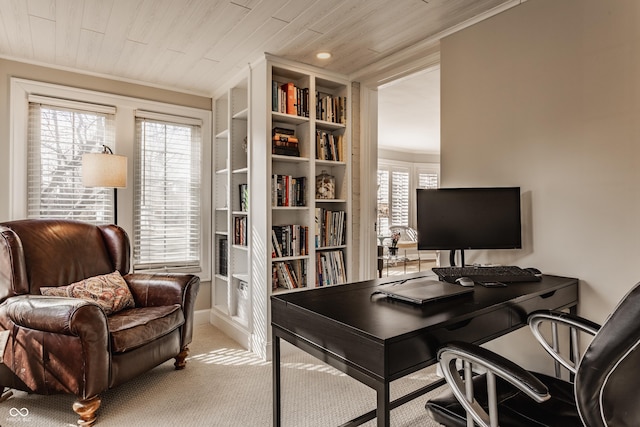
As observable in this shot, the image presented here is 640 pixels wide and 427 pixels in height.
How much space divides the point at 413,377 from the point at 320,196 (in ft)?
5.42

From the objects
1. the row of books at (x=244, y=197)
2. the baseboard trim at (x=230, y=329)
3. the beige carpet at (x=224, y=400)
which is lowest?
the beige carpet at (x=224, y=400)

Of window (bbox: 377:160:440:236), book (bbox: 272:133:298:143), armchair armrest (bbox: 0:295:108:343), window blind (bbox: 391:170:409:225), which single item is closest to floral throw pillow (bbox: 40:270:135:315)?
armchair armrest (bbox: 0:295:108:343)

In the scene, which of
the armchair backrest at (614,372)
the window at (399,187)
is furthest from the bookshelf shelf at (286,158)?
the window at (399,187)

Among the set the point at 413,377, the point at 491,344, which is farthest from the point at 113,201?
the point at 491,344

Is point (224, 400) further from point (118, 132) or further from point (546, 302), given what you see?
point (118, 132)

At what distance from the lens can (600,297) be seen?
200 cm

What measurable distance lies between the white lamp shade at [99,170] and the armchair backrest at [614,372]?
125 inches

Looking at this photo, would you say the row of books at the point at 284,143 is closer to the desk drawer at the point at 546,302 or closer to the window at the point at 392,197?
the desk drawer at the point at 546,302

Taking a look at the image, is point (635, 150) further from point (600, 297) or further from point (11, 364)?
point (11, 364)

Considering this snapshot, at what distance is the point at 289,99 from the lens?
3.26 m

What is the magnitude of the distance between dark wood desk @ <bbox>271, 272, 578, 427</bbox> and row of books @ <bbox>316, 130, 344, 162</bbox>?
174cm

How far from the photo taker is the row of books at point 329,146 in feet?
11.3

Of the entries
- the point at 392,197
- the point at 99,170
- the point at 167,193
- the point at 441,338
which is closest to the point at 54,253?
the point at 99,170

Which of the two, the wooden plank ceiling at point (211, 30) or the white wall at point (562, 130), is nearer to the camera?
the white wall at point (562, 130)
